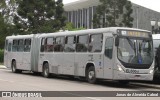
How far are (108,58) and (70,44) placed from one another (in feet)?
14.9

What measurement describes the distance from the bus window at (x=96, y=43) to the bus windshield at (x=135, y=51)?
1.54m

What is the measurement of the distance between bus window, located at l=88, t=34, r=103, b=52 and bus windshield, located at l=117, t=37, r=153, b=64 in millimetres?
1544

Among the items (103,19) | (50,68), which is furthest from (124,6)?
(50,68)

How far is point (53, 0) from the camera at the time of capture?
62781mm

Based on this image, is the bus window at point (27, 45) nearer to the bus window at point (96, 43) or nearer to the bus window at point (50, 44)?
the bus window at point (50, 44)

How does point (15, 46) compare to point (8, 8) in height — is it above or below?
below

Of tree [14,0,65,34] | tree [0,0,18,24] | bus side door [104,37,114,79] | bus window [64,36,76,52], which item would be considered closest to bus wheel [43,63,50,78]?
bus window [64,36,76,52]

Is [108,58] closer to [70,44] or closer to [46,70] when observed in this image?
[70,44]

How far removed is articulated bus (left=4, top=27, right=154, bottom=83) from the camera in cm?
2050

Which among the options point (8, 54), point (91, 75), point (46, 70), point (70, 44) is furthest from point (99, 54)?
point (8, 54)

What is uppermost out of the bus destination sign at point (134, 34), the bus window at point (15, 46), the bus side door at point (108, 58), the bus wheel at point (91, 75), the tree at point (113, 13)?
the tree at point (113, 13)

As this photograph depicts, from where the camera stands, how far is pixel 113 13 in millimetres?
54719

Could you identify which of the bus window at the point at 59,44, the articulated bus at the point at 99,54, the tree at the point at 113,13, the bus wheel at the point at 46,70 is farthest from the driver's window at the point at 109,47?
the tree at the point at 113,13

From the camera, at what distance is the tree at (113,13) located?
179 feet
